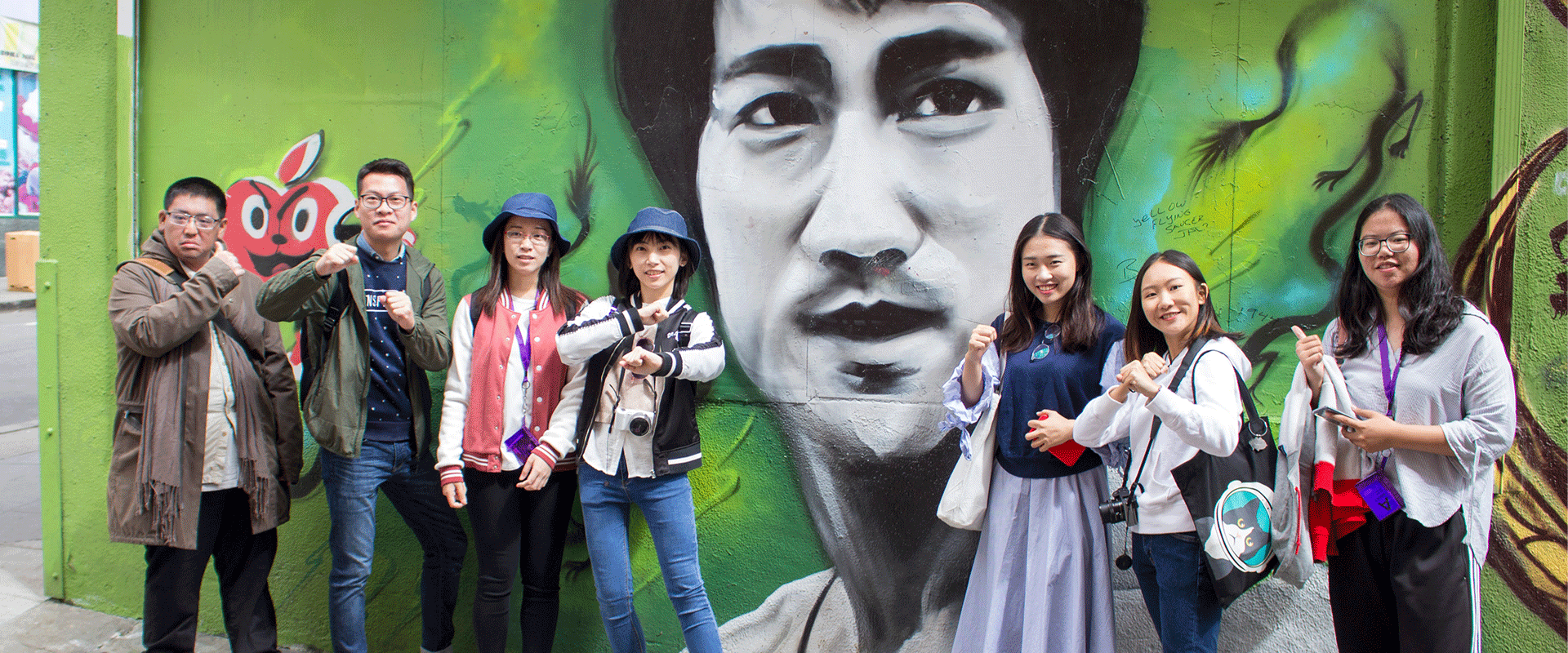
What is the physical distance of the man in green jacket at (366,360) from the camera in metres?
2.90

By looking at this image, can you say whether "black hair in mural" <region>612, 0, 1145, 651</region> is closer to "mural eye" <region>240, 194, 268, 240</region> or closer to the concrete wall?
the concrete wall

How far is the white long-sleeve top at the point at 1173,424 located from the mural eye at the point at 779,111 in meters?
1.63

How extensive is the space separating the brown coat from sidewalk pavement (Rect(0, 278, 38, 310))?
1708 cm

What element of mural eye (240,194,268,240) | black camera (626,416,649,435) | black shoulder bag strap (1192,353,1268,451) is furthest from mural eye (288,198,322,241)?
black shoulder bag strap (1192,353,1268,451)

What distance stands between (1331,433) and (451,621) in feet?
10.3

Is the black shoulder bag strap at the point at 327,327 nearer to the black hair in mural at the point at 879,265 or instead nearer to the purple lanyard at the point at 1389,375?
the black hair in mural at the point at 879,265

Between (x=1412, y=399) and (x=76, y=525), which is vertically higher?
(x=1412, y=399)

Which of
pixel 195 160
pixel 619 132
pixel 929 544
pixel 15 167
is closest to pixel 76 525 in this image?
pixel 195 160

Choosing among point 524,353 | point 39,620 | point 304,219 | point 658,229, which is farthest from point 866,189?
point 39,620

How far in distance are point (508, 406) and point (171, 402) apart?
117cm

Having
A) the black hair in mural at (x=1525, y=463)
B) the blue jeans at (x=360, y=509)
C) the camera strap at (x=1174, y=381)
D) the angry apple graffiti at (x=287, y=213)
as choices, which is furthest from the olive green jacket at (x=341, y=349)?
the black hair in mural at (x=1525, y=463)

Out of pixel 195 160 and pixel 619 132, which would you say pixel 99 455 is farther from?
pixel 619 132

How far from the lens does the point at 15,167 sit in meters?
20.9

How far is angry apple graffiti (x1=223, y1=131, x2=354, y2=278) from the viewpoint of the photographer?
380cm
